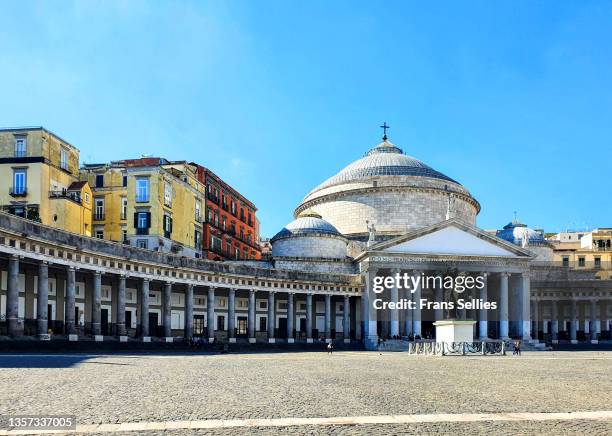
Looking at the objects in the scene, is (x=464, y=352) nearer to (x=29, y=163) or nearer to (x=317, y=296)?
(x=317, y=296)

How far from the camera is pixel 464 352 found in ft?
165

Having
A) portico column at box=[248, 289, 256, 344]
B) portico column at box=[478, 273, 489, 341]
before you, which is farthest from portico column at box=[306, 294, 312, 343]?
portico column at box=[478, 273, 489, 341]

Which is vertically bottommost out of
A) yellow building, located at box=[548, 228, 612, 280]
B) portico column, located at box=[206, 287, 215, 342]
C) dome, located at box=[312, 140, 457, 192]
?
portico column, located at box=[206, 287, 215, 342]

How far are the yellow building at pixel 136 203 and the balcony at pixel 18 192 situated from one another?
361 inches

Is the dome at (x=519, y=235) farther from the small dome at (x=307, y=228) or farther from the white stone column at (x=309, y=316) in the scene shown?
the white stone column at (x=309, y=316)

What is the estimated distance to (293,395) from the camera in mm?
19609

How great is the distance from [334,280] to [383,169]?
24.5m

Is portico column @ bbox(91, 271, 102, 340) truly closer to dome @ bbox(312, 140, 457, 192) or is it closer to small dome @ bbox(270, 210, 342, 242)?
small dome @ bbox(270, 210, 342, 242)

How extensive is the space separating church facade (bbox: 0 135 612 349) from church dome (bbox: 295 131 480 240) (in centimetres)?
18

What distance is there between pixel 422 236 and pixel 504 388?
52.6 m

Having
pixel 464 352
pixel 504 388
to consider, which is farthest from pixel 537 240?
pixel 504 388

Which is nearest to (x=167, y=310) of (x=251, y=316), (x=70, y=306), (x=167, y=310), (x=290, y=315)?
(x=167, y=310)

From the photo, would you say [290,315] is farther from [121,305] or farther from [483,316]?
[121,305]

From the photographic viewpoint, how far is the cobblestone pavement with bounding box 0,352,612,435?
1488cm
